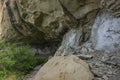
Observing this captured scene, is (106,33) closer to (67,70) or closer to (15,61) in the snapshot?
(67,70)

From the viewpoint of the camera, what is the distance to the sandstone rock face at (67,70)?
170 inches

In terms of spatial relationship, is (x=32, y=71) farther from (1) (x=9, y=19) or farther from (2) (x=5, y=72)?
(1) (x=9, y=19)

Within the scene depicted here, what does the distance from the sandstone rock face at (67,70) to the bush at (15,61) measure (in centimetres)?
232

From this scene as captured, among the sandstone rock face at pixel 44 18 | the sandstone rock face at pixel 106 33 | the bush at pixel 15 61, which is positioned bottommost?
the bush at pixel 15 61

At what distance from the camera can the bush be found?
6.87 metres

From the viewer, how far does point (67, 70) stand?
441 cm

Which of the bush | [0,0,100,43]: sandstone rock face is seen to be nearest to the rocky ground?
[0,0,100,43]: sandstone rock face

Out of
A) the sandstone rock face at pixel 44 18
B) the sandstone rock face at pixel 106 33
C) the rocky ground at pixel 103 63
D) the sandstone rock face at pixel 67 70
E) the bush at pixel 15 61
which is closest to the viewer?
the sandstone rock face at pixel 67 70

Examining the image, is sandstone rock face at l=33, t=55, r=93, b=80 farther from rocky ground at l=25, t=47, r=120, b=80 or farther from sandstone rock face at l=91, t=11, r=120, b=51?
sandstone rock face at l=91, t=11, r=120, b=51

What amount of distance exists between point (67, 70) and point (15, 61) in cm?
297

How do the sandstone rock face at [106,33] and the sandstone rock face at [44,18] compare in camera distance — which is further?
the sandstone rock face at [44,18]

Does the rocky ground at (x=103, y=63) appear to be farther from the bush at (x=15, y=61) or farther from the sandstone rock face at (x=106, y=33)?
the bush at (x=15, y=61)

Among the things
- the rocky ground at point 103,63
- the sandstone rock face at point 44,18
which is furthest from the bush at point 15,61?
the rocky ground at point 103,63

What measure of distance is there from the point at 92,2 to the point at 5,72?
117 inches
